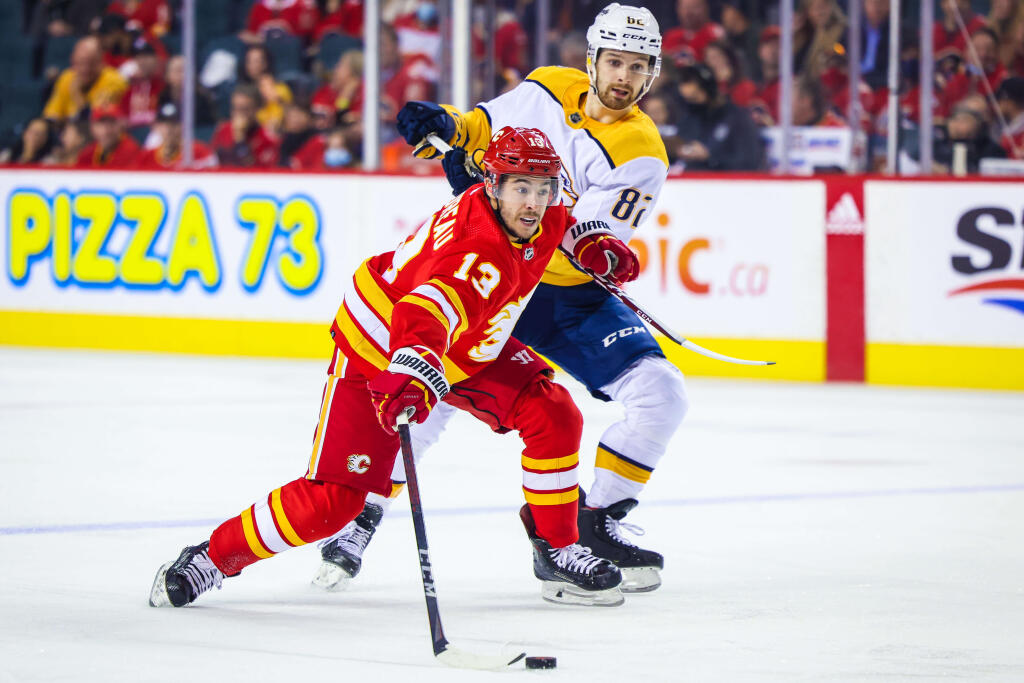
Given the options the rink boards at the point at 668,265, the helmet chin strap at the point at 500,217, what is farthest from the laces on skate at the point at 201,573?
the rink boards at the point at 668,265

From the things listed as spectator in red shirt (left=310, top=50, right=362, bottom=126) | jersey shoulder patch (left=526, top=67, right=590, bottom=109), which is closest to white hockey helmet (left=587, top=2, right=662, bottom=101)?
jersey shoulder patch (left=526, top=67, right=590, bottom=109)

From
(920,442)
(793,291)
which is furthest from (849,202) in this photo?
(920,442)

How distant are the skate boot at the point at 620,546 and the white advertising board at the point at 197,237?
4.53m

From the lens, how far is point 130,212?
29.8ft

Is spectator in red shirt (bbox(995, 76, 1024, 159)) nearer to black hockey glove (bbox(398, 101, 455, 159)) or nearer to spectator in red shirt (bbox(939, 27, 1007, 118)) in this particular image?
spectator in red shirt (bbox(939, 27, 1007, 118))

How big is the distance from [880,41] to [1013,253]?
110cm

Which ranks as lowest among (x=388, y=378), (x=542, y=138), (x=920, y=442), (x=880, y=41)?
(x=920, y=442)

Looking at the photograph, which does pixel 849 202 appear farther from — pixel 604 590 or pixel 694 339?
pixel 604 590

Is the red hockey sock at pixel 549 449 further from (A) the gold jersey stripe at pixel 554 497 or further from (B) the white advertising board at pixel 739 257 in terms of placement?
(B) the white advertising board at pixel 739 257

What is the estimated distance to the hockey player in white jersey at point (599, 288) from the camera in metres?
4.04

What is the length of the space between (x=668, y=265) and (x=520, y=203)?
4.73 meters

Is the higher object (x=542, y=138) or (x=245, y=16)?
(x=245, y=16)

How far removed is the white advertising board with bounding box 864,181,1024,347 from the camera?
7656 millimetres

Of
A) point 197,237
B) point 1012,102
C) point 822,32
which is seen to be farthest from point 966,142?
Result: point 197,237
